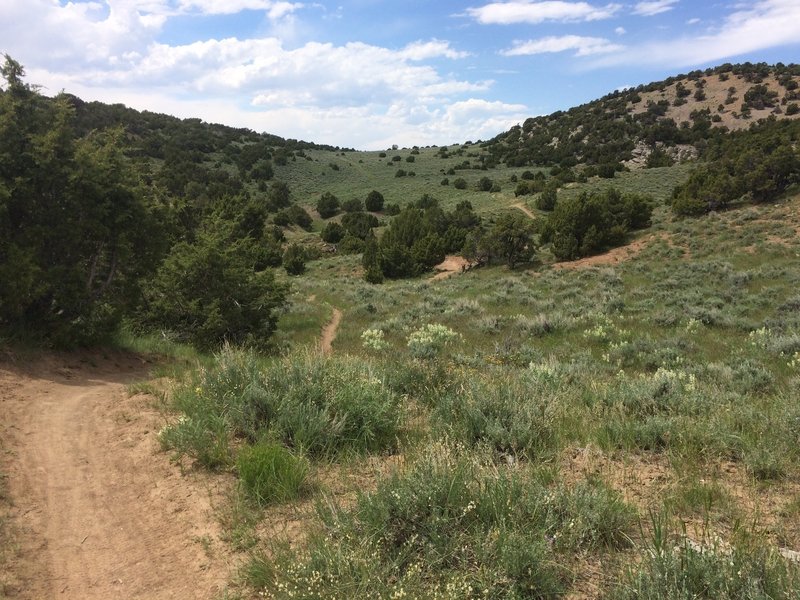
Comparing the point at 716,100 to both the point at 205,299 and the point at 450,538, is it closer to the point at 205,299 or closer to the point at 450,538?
the point at 205,299

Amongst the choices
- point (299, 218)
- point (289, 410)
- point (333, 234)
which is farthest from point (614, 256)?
point (299, 218)

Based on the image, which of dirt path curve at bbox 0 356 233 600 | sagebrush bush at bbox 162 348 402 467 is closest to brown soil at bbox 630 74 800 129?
sagebrush bush at bbox 162 348 402 467

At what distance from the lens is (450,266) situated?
118 feet

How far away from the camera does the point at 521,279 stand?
2669cm

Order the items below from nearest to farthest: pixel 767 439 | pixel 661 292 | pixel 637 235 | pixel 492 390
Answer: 1. pixel 767 439
2. pixel 492 390
3. pixel 661 292
4. pixel 637 235

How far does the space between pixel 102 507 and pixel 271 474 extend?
137 centimetres

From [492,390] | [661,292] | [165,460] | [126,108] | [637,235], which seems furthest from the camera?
[126,108]

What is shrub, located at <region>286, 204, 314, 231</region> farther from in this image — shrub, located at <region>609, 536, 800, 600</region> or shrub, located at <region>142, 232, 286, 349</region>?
shrub, located at <region>609, 536, 800, 600</region>

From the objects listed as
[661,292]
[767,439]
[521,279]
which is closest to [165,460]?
[767,439]

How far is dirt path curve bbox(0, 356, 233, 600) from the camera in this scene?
3.04 m

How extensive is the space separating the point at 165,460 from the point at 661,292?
1873 cm

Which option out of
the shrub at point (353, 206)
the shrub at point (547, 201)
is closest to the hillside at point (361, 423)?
the shrub at point (547, 201)

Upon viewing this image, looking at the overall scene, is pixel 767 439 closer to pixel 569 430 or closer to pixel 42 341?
pixel 569 430

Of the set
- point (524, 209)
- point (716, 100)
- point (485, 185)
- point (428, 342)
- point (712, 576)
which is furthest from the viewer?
point (716, 100)
